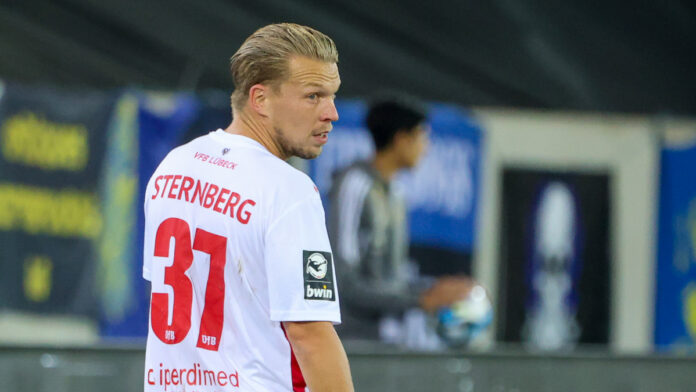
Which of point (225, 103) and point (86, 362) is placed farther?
point (225, 103)

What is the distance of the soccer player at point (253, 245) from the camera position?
2.34 m

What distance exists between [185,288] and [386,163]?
112 inches

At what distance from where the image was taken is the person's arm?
2.33 meters

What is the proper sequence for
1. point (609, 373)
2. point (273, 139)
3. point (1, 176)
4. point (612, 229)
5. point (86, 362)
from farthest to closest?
1. point (612, 229)
2. point (1, 176)
3. point (609, 373)
4. point (86, 362)
5. point (273, 139)

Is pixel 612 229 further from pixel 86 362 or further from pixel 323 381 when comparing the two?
pixel 323 381

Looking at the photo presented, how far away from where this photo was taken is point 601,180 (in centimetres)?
795

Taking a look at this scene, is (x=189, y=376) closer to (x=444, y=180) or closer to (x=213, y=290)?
(x=213, y=290)

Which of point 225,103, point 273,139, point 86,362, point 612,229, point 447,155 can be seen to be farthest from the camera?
point 612,229

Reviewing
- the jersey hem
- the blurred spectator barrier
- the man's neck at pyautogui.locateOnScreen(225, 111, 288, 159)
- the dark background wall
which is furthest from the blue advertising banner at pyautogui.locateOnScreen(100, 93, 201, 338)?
the jersey hem

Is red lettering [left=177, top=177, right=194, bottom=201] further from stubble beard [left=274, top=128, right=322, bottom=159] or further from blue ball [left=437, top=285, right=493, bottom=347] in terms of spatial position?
blue ball [left=437, top=285, right=493, bottom=347]

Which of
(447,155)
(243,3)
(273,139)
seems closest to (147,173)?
(243,3)

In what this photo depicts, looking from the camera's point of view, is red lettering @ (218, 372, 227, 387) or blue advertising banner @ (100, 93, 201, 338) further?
blue advertising banner @ (100, 93, 201, 338)

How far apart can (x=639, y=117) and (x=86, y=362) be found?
4298 millimetres

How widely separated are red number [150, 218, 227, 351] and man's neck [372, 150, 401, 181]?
109 inches
